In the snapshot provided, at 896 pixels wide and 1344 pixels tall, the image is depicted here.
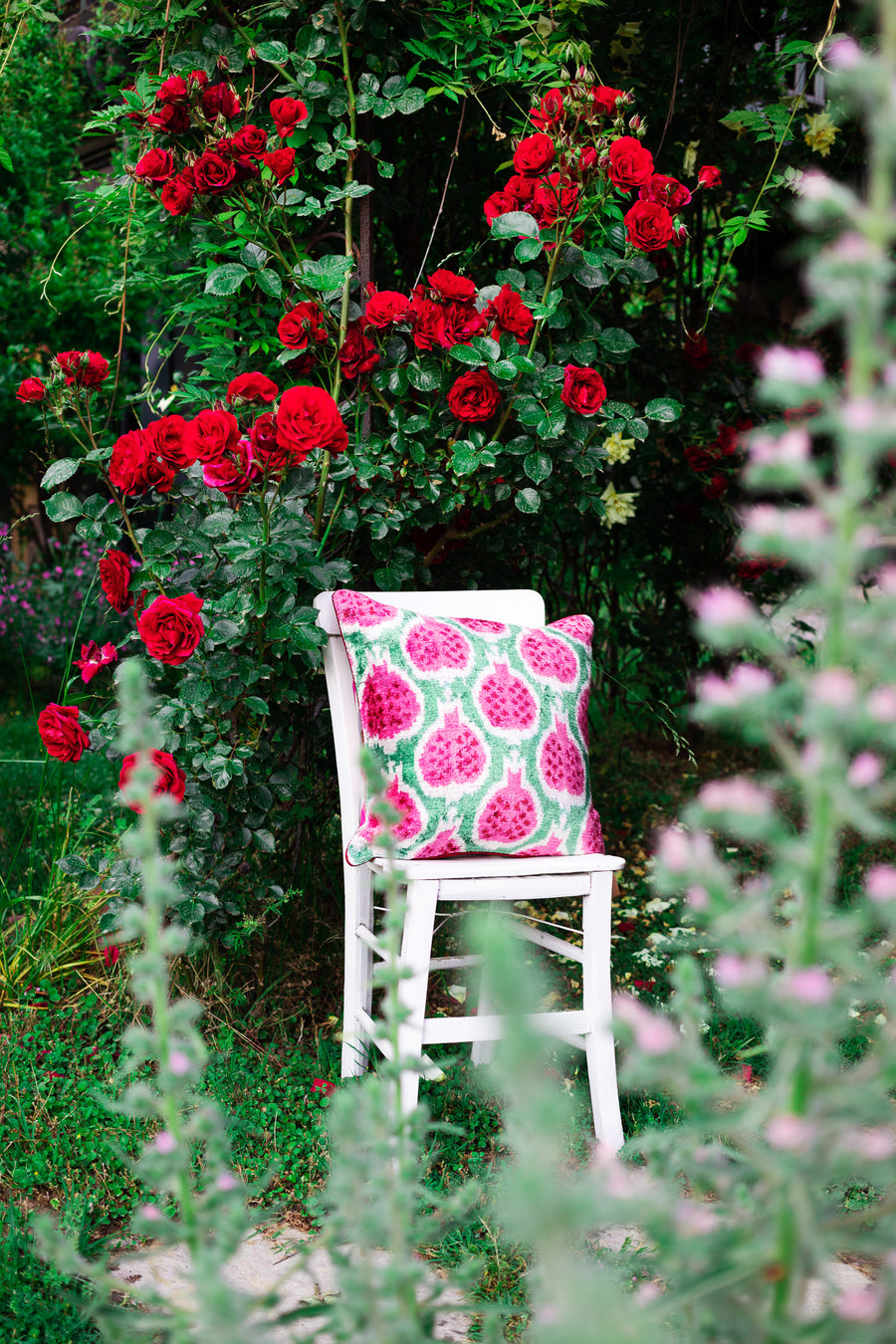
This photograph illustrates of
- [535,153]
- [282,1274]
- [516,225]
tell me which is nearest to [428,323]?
[516,225]

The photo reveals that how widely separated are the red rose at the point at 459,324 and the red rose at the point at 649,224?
0.29 meters

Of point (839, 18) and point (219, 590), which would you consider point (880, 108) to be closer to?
point (219, 590)

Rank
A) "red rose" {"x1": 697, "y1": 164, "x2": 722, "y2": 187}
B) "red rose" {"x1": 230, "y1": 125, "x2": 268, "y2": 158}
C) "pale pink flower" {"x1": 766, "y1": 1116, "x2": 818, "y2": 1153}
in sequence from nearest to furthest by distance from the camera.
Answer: "pale pink flower" {"x1": 766, "y1": 1116, "x2": 818, "y2": 1153} → "red rose" {"x1": 230, "y1": 125, "x2": 268, "y2": 158} → "red rose" {"x1": 697, "y1": 164, "x2": 722, "y2": 187}

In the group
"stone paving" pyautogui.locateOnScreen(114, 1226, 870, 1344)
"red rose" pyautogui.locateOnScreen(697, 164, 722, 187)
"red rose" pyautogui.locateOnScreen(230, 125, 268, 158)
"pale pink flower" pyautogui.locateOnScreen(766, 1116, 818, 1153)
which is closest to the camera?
"pale pink flower" pyautogui.locateOnScreen(766, 1116, 818, 1153)

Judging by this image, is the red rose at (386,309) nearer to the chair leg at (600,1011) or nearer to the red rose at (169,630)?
the red rose at (169,630)

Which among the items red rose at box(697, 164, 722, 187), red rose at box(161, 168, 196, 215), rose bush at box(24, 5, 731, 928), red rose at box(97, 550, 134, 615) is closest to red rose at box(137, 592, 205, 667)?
rose bush at box(24, 5, 731, 928)

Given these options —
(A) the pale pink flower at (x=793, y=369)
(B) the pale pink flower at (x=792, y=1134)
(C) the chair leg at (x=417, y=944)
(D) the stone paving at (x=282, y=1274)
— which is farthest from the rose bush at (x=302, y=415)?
(B) the pale pink flower at (x=792, y=1134)

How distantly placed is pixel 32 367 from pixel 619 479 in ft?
7.70

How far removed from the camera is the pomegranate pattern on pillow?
5.64 ft

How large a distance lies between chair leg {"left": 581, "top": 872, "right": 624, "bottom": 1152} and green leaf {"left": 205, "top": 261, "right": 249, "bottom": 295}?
1185 millimetres

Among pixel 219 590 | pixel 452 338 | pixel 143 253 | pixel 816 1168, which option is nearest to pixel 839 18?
pixel 452 338

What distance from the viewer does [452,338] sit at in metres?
1.88

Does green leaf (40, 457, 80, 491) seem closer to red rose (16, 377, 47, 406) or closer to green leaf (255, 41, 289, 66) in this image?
red rose (16, 377, 47, 406)

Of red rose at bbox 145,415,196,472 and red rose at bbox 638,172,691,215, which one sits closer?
red rose at bbox 145,415,196,472
